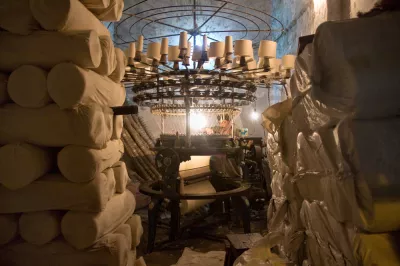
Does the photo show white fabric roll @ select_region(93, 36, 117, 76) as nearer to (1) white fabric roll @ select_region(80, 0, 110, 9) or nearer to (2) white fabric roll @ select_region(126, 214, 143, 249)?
(1) white fabric roll @ select_region(80, 0, 110, 9)

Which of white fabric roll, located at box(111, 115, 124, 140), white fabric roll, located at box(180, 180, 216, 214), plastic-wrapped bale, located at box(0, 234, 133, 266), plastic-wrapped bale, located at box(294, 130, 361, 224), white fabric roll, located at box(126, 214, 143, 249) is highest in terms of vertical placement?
white fabric roll, located at box(111, 115, 124, 140)

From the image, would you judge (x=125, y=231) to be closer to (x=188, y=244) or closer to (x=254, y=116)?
(x=188, y=244)

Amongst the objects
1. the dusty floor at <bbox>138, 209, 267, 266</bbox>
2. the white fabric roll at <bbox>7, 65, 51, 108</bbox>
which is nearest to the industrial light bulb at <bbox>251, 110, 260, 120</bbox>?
the dusty floor at <bbox>138, 209, 267, 266</bbox>

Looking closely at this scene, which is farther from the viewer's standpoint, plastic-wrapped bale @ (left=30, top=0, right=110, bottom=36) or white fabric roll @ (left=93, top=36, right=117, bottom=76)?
white fabric roll @ (left=93, top=36, right=117, bottom=76)

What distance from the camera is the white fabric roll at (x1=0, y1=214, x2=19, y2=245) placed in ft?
5.32

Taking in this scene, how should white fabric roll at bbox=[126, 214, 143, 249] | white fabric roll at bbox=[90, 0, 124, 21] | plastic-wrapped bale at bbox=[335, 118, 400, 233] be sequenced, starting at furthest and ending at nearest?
1. white fabric roll at bbox=[126, 214, 143, 249]
2. white fabric roll at bbox=[90, 0, 124, 21]
3. plastic-wrapped bale at bbox=[335, 118, 400, 233]

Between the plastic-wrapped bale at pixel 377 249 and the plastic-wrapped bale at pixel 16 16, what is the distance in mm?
1807

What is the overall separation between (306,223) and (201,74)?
2.34 m

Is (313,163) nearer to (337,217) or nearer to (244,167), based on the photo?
(337,217)

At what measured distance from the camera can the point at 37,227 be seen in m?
1.61

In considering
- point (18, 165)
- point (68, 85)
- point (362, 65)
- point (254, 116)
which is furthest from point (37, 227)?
point (254, 116)

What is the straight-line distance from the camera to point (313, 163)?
1.44 metres

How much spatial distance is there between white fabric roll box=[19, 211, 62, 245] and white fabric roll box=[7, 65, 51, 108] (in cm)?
60

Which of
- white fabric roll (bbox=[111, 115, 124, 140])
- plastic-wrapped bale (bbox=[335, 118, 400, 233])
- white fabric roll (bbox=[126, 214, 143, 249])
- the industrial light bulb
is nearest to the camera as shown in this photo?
plastic-wrapped bale (bbox=[335, 118, 400, 233])
